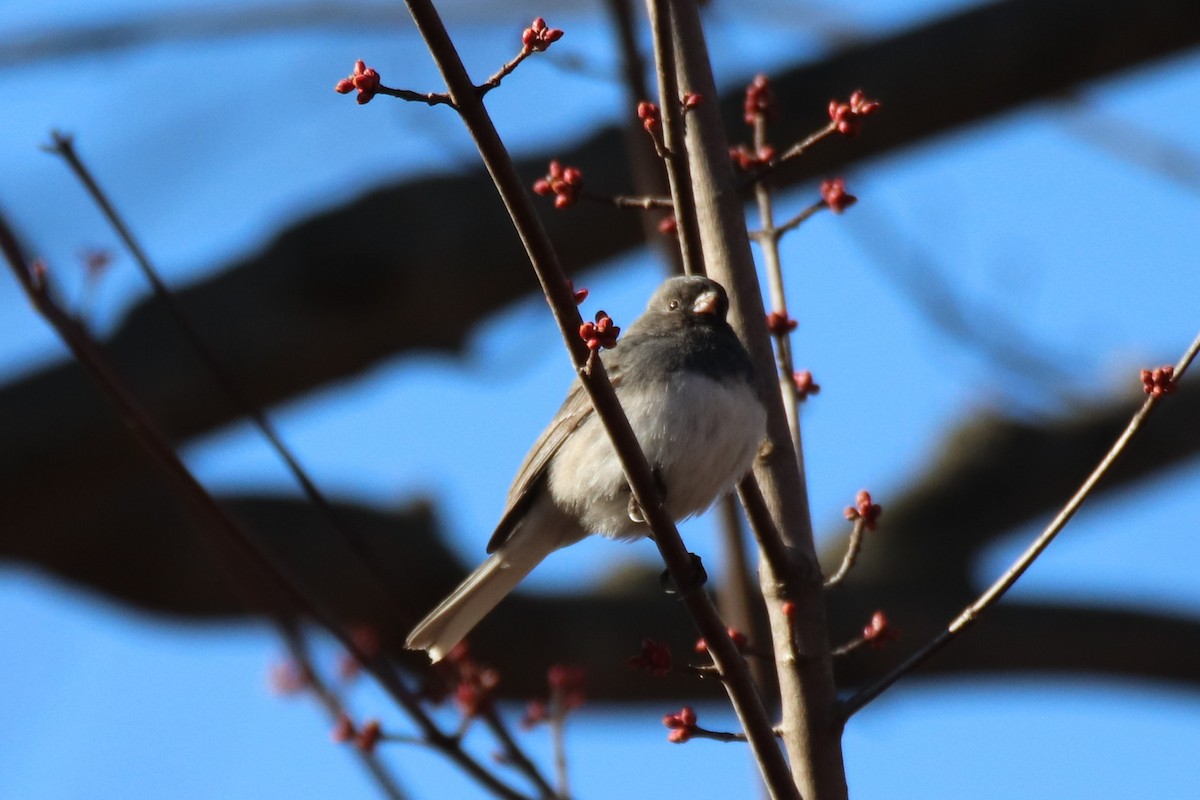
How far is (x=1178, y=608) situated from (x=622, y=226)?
9.18 ft

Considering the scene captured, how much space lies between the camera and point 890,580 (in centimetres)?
589

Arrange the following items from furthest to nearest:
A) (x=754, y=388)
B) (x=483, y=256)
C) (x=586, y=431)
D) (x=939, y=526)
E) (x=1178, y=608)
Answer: (x=939, y=526) → (x=1178, y=608) → (x=483, y=256) → (x=586, y=431) → (x=754, y=388)

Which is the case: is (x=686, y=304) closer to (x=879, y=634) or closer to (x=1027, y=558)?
(x=879, y=634)

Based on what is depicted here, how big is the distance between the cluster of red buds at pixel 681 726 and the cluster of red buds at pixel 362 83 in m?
1.00

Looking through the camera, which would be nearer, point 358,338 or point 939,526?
point 358,338

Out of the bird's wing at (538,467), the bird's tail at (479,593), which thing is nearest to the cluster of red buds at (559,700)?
the bird's tail at (479,593)

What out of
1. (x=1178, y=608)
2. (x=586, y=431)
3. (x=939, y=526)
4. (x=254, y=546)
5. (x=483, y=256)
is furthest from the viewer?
(x=939, y=526)

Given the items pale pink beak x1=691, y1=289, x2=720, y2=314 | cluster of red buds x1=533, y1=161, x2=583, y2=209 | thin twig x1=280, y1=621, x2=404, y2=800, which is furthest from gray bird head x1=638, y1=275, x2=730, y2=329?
thin twig x1=280, y1=621, x2=404, y2=800

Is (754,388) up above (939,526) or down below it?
below

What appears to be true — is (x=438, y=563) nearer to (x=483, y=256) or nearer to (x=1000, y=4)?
(x=483, y=256)

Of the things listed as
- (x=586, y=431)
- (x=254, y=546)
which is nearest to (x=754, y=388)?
(x=586, y=431)

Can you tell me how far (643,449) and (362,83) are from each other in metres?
1.27

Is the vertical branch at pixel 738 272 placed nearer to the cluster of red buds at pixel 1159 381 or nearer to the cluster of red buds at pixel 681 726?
the cluster of red buds at pixel 681 726

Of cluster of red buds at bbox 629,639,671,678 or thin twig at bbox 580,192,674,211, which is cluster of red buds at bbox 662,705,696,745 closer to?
cluster of red buds at bbox 629,639,671,678
